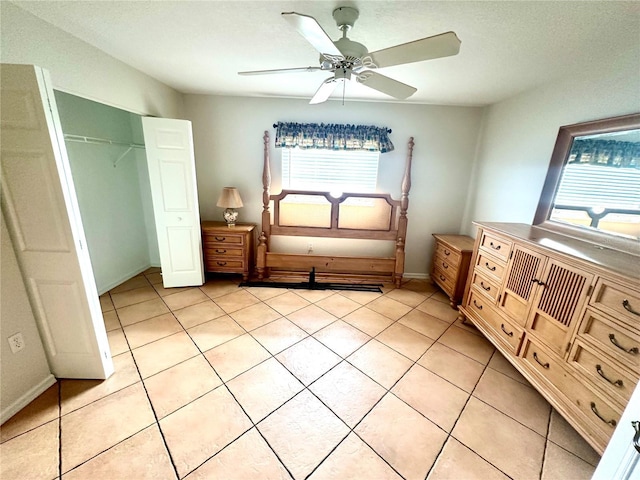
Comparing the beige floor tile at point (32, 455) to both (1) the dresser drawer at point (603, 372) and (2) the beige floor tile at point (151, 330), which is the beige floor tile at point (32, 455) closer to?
(2) the beige floor tile at point (151, 330)

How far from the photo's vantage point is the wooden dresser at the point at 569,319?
117 cm

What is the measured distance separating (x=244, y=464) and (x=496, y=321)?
2035 mm

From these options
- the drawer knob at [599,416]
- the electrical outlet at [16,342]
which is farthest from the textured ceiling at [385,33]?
the drawer knob at [599,416]

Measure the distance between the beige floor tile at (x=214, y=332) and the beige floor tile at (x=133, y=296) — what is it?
3.01ft

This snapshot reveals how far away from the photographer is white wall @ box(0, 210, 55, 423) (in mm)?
1354

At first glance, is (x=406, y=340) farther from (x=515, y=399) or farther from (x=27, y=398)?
(x=27, y=398)

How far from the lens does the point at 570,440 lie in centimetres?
139

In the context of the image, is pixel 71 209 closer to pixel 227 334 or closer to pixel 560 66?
pixel 227 334

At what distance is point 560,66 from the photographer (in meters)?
1.84

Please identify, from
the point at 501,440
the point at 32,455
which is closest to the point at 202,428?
the point at 32,455

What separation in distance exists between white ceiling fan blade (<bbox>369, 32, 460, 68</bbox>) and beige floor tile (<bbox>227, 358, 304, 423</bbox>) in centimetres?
205

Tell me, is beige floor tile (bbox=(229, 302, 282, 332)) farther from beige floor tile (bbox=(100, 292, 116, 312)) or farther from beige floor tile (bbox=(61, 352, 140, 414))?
beige floor tile (bbox=(100, 292, 116, 312))

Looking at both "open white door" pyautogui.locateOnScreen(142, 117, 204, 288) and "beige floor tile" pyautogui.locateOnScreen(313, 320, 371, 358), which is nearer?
"beige floor tile" pyautogui.locateOnScreen(313, 320, 371, 358)

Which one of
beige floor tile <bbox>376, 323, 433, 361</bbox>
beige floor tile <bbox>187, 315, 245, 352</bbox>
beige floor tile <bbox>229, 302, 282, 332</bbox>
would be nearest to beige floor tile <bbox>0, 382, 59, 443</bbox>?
beige floor tile <bbox>187, 315, 245, 352</bbox>
